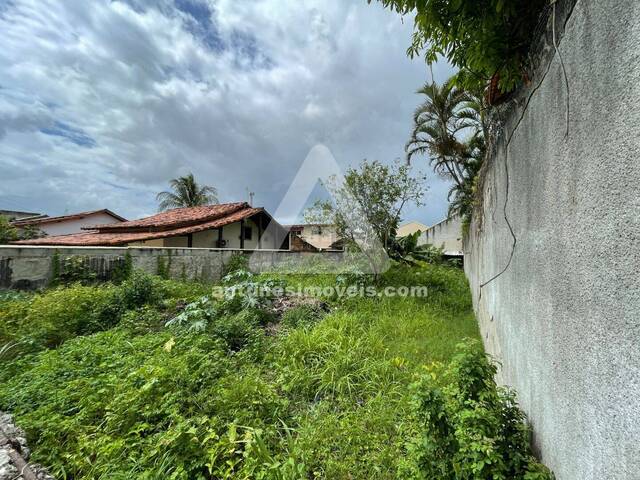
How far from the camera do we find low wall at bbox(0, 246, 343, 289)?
19.5 ft

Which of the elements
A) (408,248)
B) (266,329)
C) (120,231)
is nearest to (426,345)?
(266,329)

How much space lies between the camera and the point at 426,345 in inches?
167

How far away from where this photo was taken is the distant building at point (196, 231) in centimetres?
1302

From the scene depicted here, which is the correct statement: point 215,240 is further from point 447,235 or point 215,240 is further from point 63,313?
point 447,235

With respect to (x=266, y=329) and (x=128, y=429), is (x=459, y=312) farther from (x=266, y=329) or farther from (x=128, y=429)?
(x=128, y=429)

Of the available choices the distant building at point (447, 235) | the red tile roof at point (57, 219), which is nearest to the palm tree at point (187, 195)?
the red tile roof at point (57, 219)

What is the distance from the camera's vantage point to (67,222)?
19938 mm

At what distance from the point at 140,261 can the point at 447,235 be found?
1708cm

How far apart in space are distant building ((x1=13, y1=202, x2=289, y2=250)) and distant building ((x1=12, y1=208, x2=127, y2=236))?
350 centimetres

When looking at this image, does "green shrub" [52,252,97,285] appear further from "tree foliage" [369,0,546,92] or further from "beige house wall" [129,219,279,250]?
"tree foliage" [369,0,546,92]

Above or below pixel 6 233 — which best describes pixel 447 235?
above

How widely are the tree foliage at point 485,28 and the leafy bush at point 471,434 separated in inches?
79.6

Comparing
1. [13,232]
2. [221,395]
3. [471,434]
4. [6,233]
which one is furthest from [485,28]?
[13,232]

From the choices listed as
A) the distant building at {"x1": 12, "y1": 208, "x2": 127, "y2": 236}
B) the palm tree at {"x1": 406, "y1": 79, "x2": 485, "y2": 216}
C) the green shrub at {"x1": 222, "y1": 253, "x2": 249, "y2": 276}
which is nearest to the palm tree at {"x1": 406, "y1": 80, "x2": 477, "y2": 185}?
the palm tree at {"x1": 406, "y1": 79, "x2": 485, "y2": 216}
